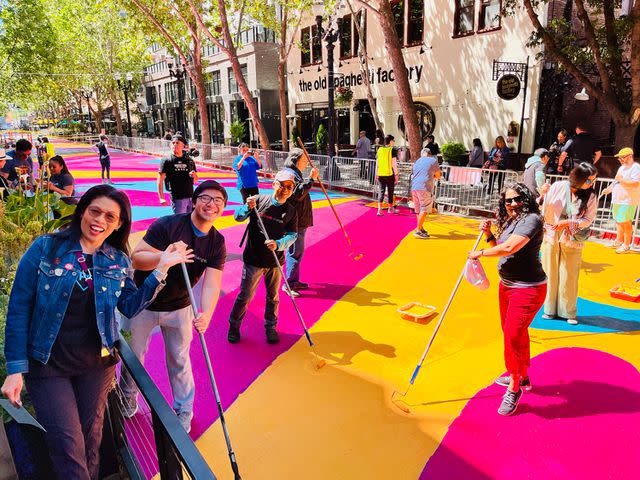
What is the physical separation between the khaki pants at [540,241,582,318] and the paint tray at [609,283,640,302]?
3.83 ft

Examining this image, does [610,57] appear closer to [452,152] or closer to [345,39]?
[452,152]

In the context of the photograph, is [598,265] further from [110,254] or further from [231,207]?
[231,207]

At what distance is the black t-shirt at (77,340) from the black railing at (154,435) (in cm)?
17

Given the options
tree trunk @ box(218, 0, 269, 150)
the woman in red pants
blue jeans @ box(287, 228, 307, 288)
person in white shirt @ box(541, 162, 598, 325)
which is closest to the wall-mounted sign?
tree trunk @ box(218, 0, 269, 150)

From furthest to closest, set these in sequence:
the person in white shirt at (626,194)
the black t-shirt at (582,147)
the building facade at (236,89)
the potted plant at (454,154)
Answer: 1. the building facade at (236,89)
2. the potted plant at (454,154)
3. the black t-shirt at (582,147)
4. the person in white shirt at (626,194)

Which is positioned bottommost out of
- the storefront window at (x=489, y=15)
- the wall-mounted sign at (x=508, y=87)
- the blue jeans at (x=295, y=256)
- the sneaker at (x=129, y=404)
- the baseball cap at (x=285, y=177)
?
the sneaker at (x=129, y=404)

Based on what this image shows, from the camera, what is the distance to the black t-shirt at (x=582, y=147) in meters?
11.3

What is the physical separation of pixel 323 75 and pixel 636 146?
15772 millimetres

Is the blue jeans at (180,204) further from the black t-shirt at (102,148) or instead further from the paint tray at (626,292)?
the black t-shirt at (102,148)

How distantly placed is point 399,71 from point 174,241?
11.4 meters

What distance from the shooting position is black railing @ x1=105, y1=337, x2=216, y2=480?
173cm

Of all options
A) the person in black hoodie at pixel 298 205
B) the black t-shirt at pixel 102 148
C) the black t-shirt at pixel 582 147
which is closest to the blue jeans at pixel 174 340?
the person in black hoodie at pixel 298 205

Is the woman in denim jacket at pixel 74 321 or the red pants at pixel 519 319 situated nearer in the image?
the woman in denim jacket at pixel 74 321

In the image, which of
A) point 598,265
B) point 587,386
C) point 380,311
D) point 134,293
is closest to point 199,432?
point 134,293
